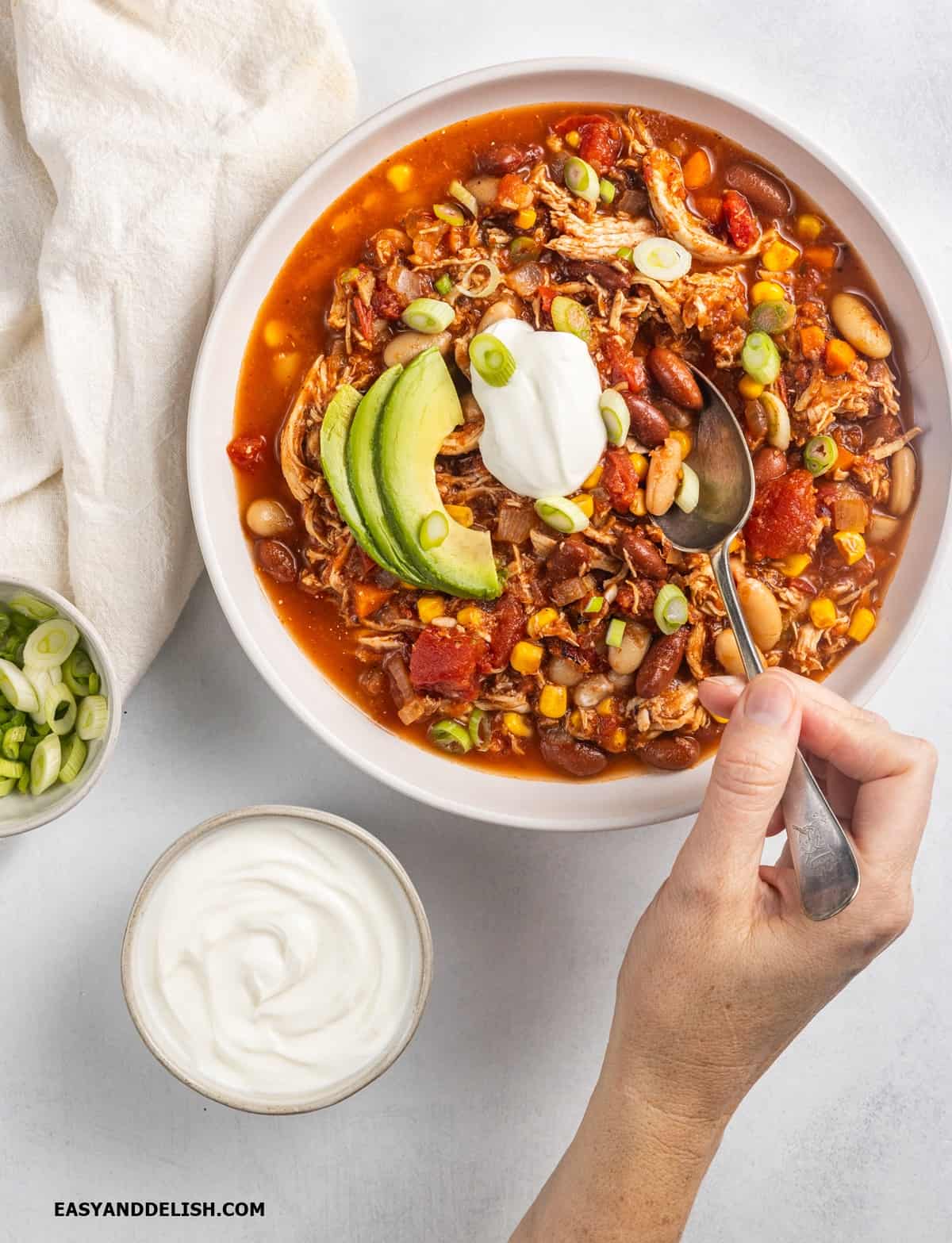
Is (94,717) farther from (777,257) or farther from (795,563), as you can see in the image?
(777,257)

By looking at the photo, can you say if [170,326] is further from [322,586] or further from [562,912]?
[562,912]

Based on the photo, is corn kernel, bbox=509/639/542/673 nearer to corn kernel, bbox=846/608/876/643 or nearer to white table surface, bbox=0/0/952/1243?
white table surface, bbox=0/0/952/1243

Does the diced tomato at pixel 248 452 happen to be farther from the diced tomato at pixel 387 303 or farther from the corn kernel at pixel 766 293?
the corn kernel at pixel 766 293

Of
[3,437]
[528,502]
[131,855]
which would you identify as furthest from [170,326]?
[131,855]

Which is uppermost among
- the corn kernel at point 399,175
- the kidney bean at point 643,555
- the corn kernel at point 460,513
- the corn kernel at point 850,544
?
the corn kernel at point 399,175

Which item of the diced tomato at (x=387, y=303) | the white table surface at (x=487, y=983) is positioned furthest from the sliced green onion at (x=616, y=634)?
the diced tomato at (x=387, y=303)

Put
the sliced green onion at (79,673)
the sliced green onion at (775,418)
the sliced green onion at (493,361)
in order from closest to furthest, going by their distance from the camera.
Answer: the sliced green onion at (493,361), the sliced green onion at (775,418), the sliced green onion at (79,673)
